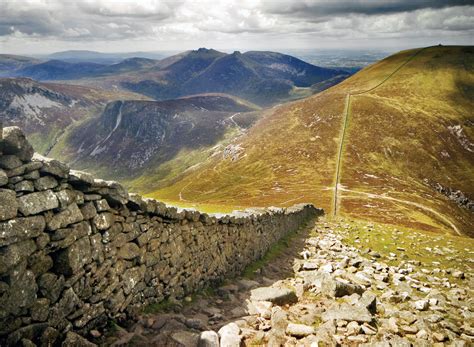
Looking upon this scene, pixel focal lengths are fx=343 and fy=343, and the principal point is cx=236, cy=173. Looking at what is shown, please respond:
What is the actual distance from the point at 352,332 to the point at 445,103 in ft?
579

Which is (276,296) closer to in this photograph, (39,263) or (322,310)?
(322,310)

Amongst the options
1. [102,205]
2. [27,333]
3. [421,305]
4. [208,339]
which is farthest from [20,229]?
[421,305]

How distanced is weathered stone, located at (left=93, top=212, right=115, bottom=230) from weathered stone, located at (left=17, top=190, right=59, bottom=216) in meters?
1.49

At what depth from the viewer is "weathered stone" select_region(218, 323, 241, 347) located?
966 cm

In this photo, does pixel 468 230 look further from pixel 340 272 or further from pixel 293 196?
pixel 340 272

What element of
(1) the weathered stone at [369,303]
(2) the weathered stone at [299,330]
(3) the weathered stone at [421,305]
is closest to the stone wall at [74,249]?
(2) the weathered stone at [299,330]

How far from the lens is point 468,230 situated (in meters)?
70.9

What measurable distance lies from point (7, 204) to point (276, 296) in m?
9.91

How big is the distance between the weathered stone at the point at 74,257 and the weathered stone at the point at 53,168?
1.78m

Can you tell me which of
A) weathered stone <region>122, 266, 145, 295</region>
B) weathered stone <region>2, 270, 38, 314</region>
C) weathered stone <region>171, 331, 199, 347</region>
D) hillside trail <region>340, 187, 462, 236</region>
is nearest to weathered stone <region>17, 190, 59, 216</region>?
weathered stone <region>2, 270, 38, 314</region>

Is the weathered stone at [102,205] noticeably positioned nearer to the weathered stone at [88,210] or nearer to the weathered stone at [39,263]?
the weathered stone at [88,210]

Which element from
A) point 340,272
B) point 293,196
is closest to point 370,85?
point 293,196

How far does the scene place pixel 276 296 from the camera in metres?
13.5

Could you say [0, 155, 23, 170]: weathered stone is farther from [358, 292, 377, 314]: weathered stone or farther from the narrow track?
the narrow track
